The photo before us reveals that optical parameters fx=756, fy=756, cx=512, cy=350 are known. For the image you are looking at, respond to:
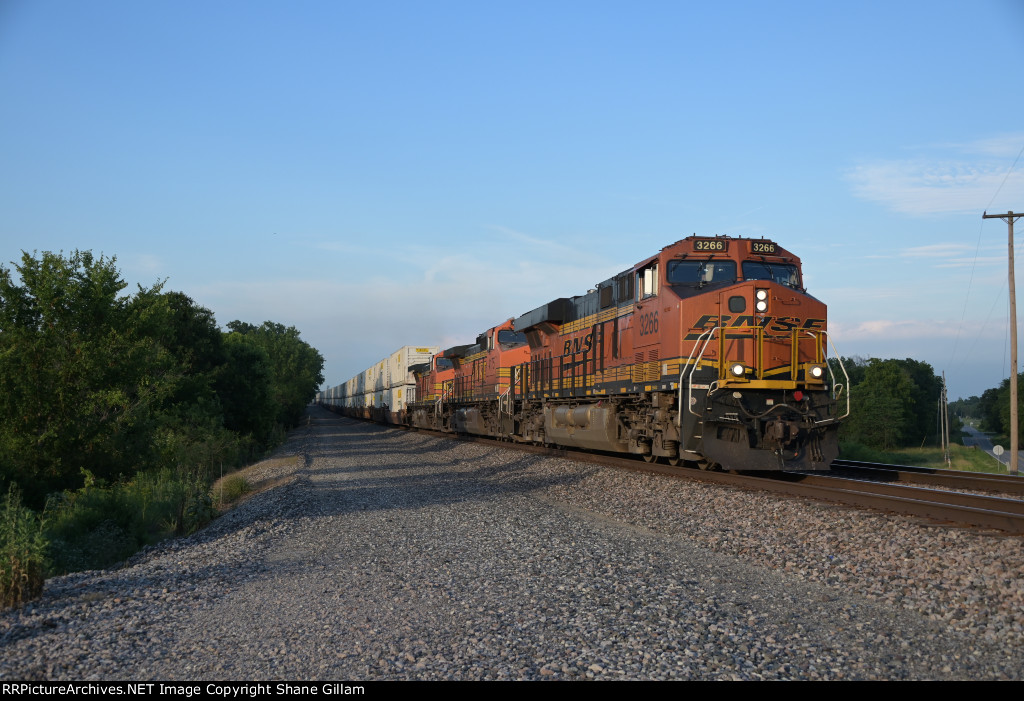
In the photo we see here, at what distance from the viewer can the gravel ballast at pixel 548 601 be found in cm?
449

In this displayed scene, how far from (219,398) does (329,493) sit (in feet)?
70.8

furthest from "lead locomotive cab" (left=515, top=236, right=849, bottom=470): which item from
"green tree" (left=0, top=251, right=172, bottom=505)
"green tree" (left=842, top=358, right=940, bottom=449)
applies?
"green tree" (left=842, top=358, right=940, bottom=449)

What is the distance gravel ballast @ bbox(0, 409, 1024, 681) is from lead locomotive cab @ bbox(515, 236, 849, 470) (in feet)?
5.57

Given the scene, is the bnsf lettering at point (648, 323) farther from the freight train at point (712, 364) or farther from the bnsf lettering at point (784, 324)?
the bnsf lettering at point (784, 324)

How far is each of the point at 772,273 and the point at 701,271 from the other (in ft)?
3.97

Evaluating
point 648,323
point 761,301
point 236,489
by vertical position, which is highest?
point 761,301

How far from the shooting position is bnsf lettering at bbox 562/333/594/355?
57.8ft

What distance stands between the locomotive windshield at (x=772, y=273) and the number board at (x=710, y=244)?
1.57 ft

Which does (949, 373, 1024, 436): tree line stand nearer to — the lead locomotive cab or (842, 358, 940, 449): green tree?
(842, 358, 940, 449): green tree

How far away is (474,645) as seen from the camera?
4781 mm

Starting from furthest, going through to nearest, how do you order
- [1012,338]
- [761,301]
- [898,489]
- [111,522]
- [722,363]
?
1. [1012,338]
2. [761,301]
3. [722,363]
4. [111,522]
5. [898,489]

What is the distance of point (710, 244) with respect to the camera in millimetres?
13352

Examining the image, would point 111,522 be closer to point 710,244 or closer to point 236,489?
point 236,489

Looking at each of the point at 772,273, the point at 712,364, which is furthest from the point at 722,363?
the point at 772,273
